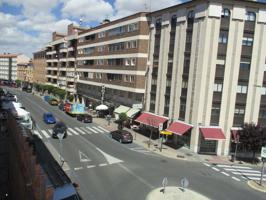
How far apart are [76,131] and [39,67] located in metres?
89.3

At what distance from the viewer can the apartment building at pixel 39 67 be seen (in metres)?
124

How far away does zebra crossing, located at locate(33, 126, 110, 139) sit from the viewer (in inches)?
1759

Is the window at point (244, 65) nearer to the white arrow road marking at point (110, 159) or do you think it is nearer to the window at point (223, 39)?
the window at point (223, 39)

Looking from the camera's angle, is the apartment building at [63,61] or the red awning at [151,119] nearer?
the red awning at [151,119]

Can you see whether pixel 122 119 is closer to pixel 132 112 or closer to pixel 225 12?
pixel 132 112

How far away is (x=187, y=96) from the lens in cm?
4141

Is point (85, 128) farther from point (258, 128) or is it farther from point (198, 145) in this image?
point (258, 128)

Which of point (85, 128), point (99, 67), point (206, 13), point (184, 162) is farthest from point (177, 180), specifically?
point (99, 67)

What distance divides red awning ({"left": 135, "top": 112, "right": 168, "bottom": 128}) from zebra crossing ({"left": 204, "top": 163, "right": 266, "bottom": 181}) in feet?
38.6

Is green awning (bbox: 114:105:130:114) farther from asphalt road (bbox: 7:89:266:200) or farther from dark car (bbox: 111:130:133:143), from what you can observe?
asphalt road (bbox: 7:89:266:200)

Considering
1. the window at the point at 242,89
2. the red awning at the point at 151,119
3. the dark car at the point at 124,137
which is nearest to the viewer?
the window at the point at 242,89

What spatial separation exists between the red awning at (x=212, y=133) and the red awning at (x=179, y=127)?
78.4 inches

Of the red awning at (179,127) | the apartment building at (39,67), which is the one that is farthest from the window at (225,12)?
the apartment building at (39,67)

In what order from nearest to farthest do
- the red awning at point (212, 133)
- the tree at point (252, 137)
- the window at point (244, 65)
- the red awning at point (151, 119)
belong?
the tree at point (252, 137), the red awning at point (212, 133), the window at point (244, 65), the red awning at point (151, 119)
